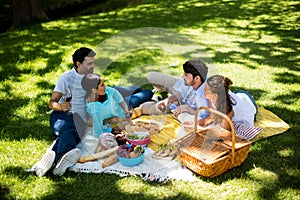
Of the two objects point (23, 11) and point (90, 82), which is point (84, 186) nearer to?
point (90, 82)

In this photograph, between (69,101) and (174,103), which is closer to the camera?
(69,101)

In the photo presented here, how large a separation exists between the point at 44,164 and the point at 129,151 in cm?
72

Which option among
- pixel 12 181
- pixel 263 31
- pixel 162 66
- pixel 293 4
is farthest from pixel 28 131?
pixel 293 4

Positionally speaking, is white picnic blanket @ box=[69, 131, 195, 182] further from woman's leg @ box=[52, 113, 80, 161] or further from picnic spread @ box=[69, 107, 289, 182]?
woman's leg @ box=[52, 113, 80, 161]

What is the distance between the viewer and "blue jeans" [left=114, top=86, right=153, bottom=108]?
3.97m

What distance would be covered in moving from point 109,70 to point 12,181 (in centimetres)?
253

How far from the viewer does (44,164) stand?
9.23 feet

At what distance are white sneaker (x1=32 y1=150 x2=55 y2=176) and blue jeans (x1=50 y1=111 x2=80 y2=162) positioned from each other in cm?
6

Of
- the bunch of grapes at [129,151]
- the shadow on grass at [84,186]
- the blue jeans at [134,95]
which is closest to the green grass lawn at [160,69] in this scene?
the shadow on grass at [84,186]

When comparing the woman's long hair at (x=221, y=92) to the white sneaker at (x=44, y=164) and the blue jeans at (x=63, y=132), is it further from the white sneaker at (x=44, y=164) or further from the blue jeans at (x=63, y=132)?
the white sneaker at (x=44, y=164)

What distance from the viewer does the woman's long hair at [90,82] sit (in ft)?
10.8

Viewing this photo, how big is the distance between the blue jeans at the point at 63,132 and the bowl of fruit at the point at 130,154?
16.9 inches

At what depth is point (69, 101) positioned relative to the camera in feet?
11.7

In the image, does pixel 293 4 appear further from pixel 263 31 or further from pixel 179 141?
pixel 179 141
